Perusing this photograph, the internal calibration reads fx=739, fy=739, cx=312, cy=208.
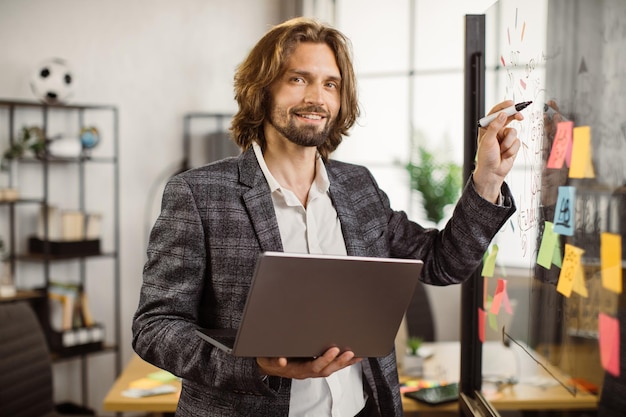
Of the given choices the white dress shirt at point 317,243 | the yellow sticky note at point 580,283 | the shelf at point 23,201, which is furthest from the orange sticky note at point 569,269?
the shelf at point 23,201

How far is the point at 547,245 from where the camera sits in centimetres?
144

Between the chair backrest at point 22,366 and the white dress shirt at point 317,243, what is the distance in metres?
1.55

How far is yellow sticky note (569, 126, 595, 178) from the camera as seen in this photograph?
3.94 feet

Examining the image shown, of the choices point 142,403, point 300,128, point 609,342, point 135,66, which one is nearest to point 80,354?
point 135,66

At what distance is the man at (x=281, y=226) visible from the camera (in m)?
1.60

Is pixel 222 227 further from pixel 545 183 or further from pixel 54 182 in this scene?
pixel 54 182

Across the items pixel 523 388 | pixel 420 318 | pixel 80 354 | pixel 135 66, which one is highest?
pixel 135 66

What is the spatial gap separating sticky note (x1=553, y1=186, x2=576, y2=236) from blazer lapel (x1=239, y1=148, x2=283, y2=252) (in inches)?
24.0

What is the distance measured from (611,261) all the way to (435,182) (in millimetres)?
3870

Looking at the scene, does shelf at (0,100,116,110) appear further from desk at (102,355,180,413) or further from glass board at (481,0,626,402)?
glass board at (481,0,626,402)

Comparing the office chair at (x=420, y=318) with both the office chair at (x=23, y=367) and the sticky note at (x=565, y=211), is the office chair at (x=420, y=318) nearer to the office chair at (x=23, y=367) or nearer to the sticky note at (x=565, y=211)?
the office chair at (x=23, y=367)

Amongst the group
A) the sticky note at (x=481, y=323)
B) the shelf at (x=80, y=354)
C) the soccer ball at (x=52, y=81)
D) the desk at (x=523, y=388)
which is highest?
the soccer ball at (x=52, y=81)

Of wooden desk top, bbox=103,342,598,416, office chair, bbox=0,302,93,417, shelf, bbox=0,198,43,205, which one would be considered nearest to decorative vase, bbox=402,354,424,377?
wooden desk top, bbox=103,342,598,416

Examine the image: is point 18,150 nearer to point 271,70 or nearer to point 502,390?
point 271,70
